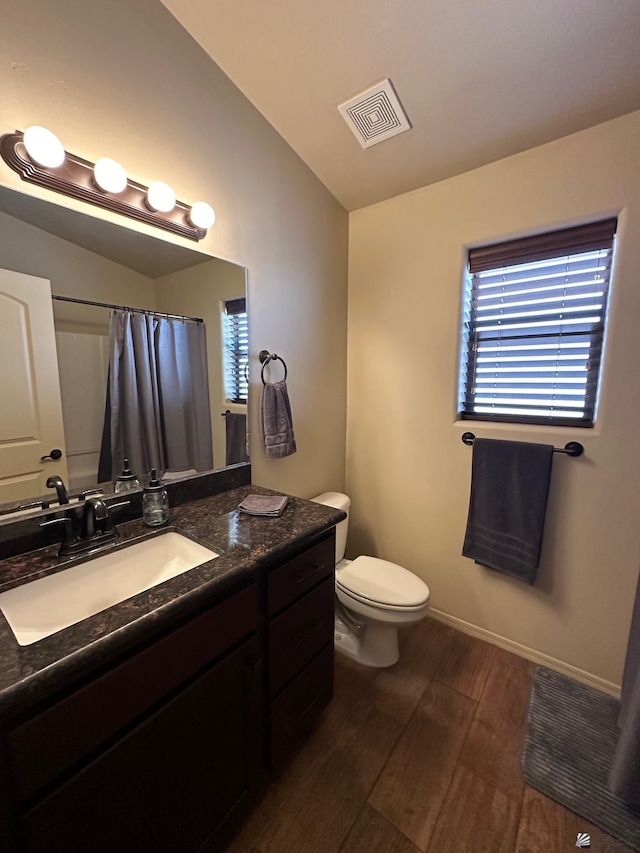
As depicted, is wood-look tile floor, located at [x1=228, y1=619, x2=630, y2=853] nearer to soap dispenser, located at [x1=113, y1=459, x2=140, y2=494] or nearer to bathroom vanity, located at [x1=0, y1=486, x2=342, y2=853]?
bathroom vanity, located at [x1=0, y1=486, x2=342, y2=853]

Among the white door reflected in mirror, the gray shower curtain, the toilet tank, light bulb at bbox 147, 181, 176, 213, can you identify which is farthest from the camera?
the toilet tank

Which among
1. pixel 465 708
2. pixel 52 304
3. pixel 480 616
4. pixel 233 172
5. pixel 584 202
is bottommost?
pixel 465 708

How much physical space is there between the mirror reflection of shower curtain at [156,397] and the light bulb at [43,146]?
0.41 m

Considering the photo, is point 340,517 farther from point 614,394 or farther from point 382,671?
point 614,394

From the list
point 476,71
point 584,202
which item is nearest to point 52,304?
point 476,71

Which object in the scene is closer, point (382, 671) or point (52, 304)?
point (52, 304)

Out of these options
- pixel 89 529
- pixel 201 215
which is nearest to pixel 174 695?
pixel 89 529

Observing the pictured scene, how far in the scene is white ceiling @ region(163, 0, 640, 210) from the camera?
1081 mm

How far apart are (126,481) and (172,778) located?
83cm

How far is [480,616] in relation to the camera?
186cm

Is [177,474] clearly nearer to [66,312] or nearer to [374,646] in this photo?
[66,312]

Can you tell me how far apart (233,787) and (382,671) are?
90 centimetres

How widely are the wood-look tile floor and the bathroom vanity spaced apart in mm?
150

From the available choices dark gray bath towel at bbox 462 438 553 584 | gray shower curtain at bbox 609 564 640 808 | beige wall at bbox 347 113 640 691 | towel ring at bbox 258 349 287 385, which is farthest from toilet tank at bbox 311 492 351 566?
gray shower curtain at bbox 609 564 640 808
